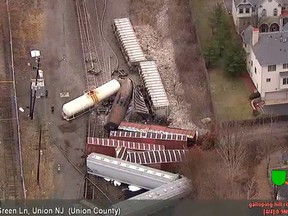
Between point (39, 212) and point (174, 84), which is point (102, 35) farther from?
point (39, 212)

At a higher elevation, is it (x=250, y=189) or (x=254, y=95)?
(x=254, y=95)

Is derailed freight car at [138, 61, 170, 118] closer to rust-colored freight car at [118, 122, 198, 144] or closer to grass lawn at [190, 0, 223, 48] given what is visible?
rust-colored freight car at [118, 122, 198, 144]

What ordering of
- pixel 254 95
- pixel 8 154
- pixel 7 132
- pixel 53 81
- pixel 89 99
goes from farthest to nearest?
1. pixel 53 81
2. pixel 89 99
3. pixel 254 95
4. pixel 7 132
5. pixel 8 154

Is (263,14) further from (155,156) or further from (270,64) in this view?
(155,156)

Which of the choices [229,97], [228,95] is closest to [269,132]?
[229,97]

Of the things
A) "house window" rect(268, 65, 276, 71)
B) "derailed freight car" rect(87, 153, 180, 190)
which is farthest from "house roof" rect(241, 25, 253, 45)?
"derailed freight car" rect(87, 153, 180, 190)

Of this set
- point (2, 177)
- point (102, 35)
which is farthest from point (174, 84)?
point (2, 177)

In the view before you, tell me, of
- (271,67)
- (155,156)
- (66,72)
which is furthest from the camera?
(66,72)
